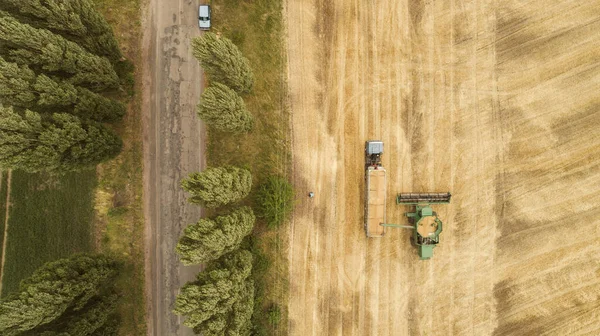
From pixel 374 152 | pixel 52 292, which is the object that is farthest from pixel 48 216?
pixel 374 152

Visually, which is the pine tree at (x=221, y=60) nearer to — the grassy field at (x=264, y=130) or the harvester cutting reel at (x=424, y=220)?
the grassy field at (x=264, y=130)

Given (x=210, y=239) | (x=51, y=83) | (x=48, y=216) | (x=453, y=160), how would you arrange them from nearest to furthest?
(x=51, y=83), (x=210, y=239), (x=48, y=216), (x=453, y=160)

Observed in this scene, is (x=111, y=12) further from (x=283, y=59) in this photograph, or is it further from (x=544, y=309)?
(x=544, y=309)

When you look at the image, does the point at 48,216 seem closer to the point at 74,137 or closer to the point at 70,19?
the point at 74,137

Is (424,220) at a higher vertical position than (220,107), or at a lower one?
lower

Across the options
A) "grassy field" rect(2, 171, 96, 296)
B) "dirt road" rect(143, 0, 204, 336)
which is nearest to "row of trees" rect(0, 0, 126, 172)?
"dirt road" rect(143, 0, 204, 336)

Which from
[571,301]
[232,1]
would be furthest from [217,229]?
A: [571,301]

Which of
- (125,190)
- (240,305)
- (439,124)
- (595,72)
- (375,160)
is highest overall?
(595,72)
